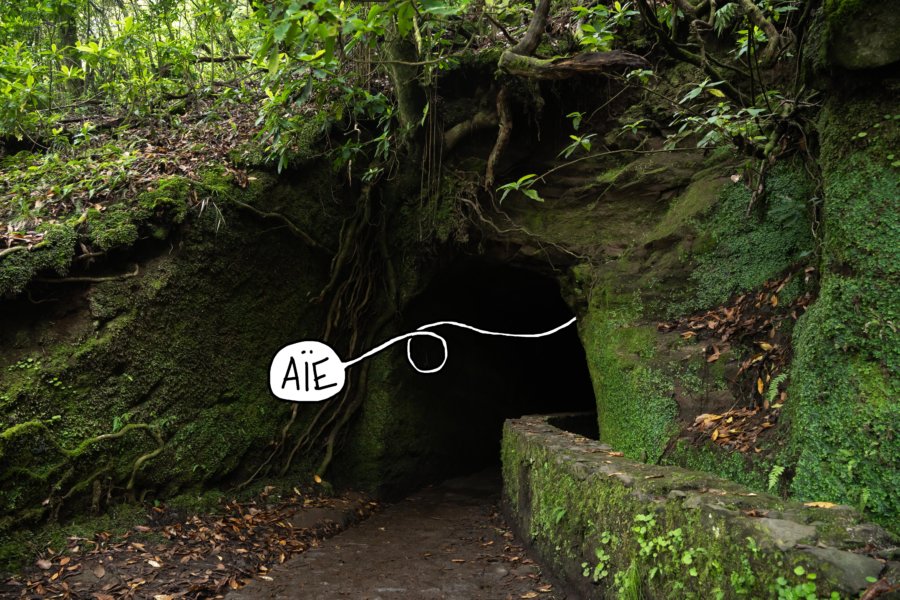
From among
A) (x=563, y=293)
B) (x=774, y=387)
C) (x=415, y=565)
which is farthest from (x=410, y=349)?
(x=774, y=387)

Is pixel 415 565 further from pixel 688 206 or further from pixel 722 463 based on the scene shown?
pixel 688 206

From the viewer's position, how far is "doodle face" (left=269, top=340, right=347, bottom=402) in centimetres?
684

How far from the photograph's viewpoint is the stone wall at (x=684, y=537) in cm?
201

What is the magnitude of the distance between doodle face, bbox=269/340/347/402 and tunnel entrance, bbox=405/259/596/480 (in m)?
1.32

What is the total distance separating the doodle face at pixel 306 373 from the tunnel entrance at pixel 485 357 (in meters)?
1.32

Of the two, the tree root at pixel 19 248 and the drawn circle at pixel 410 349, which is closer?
the tree root at pixel 19 248

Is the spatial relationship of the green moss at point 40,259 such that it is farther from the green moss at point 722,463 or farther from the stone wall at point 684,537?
the green moss at point 722,463

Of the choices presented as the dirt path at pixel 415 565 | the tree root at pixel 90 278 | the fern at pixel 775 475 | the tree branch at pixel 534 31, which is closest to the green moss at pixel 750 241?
the fern at pixel 775 475

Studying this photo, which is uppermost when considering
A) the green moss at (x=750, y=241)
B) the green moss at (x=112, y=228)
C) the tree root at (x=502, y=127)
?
the tree root at (x=502, y=127)

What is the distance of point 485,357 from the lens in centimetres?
1050

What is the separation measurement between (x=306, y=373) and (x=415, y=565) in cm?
296

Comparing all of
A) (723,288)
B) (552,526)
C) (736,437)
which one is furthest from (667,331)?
(552,526)

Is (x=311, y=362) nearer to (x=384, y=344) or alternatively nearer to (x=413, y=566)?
(x=384, y=344)

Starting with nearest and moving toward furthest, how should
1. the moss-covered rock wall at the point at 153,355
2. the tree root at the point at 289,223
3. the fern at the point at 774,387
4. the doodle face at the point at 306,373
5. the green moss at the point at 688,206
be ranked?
the fern at the point at 774,387
the moss-covered rock wall at the point at 153,355
the green moss at the point at 688,206
the tree root at the point at 289,223
the doodle face at the point at 306,373
